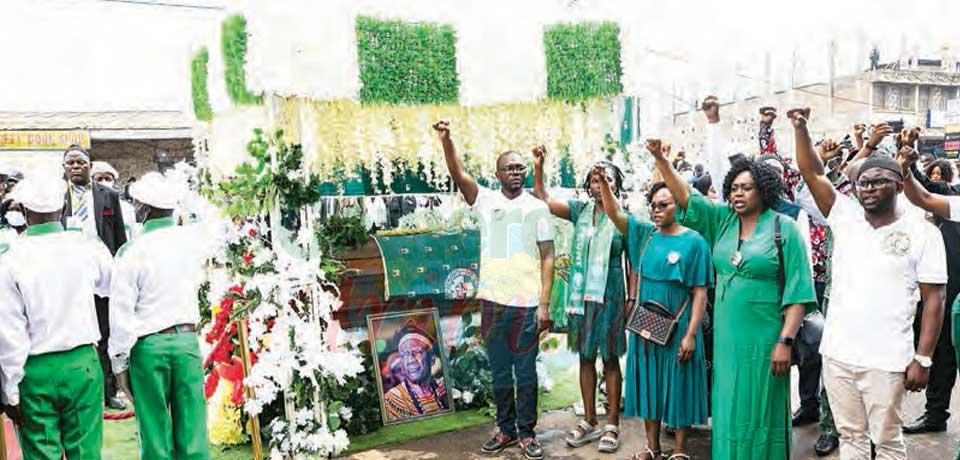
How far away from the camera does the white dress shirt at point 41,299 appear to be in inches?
129

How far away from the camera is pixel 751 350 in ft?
11.7

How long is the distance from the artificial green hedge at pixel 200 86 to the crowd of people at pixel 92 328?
2.13 m

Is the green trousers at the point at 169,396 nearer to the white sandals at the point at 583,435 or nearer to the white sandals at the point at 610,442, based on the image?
the white sandals at the point at 583,435

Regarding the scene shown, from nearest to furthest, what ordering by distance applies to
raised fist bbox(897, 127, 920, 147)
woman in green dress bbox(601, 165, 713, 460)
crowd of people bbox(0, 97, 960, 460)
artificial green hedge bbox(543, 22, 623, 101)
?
crowd of people bbox(0, 97, 960, 460), raised fist bbox(897, 127, 920, 147), woman in green dress bbox(601, 165, 713, 460), artificial green hedge bbox(543, 22, 623, 101)

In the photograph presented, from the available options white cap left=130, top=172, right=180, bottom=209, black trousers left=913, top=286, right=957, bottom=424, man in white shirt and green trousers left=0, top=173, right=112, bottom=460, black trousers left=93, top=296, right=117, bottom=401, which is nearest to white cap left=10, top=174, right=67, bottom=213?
man in white shirt and green trousers left=0, top=173, right=112, bottom=460

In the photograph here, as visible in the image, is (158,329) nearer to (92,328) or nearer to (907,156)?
(92,328)

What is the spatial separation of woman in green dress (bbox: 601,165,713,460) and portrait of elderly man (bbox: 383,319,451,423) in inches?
71.5

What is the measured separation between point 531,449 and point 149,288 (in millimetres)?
2633

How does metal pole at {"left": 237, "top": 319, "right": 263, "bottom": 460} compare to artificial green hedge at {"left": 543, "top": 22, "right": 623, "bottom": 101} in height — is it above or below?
below

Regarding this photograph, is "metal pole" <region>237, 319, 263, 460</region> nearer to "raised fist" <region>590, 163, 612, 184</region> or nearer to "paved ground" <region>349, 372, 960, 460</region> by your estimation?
"paved ground" <region>349, 372, 960, 460</region>

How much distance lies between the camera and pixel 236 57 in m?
4.33

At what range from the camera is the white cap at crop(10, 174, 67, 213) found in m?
3.41

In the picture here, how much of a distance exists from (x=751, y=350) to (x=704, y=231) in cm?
73

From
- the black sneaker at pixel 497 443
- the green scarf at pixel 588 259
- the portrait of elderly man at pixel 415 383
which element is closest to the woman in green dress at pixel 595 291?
the green scarf at pixel 588 259
